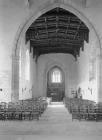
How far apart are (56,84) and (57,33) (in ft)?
49.2

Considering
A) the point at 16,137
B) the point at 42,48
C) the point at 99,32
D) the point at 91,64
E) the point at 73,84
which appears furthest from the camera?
the point at 73,84

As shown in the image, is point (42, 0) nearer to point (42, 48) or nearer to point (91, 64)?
point (91, 64)

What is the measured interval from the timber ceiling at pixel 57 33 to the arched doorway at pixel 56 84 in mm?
4512

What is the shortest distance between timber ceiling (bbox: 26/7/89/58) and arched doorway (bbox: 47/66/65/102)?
14.8 feet

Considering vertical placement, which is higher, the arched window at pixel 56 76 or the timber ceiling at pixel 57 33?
the timber ceiling at pixel 57 33

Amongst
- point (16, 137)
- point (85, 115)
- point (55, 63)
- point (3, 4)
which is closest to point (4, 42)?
point (3, 4)

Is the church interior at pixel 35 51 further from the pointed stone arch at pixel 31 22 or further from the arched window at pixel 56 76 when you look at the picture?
the arched window at pixel 56 76

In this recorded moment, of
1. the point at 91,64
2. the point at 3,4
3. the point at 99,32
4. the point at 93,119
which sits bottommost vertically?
the point at 93,119

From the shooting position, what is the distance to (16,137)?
8.43 meters

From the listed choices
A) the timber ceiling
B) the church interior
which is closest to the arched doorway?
the timber ceiling

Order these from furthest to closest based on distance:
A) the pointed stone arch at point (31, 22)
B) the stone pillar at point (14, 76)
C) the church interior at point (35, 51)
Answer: the stone pillar at point (14, 76)
the pointed stone arch at point (31, 22)
the church interior at point (35, 51)

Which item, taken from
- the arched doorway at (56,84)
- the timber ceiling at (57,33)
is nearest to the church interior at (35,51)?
the timber ceiling at (57,33)

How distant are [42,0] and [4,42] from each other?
13.3 ft

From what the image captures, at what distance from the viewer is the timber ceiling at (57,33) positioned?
70.9 feet
